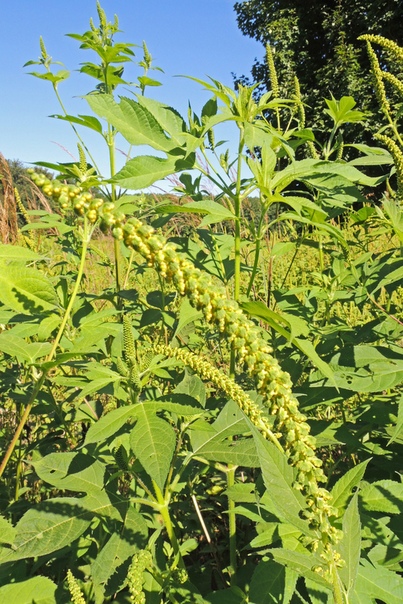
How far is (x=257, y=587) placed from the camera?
4.11ft

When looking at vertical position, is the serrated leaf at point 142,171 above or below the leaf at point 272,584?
above

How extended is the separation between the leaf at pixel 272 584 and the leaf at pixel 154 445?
1.22ft

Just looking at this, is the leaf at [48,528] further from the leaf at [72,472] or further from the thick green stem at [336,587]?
the thick green stem at [336,587]

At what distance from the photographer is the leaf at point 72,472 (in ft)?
5.00

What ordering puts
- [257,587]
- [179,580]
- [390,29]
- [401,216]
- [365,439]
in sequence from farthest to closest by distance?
1. [390,29]
2. [365,439]
3. [401,216]
4. [179,580]
5. [257,587]

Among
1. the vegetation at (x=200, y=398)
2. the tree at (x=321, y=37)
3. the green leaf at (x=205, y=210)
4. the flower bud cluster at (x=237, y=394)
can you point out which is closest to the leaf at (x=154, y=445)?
the vegetation at (x=200, y=398)

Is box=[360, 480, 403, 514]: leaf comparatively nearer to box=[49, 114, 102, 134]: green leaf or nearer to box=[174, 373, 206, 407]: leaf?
box=[174, 373, 206, 407]: leaf

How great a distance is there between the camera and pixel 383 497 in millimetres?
1477

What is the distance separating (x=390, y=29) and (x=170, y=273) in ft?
68.9

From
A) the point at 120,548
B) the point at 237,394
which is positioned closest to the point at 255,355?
the point at 237,394

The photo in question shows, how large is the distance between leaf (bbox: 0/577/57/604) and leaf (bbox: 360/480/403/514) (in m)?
1.04

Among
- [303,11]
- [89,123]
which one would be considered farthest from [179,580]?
[303,11]

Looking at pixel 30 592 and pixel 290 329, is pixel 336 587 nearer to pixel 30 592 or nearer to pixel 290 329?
pixel 290 329

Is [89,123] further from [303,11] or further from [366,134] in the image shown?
[303,11]
